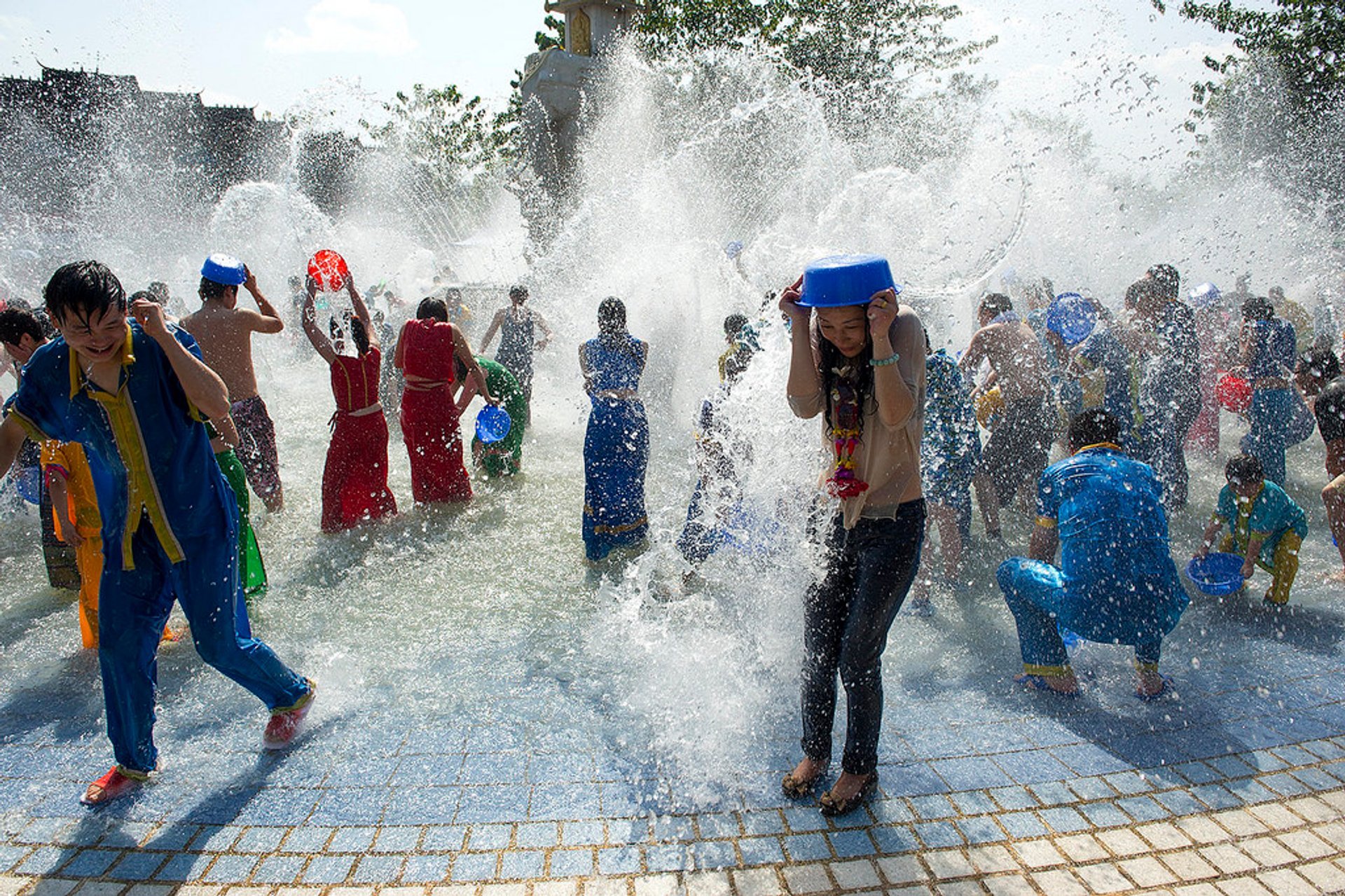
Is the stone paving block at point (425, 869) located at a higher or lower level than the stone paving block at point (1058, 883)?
lower

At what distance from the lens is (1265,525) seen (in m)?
4.52

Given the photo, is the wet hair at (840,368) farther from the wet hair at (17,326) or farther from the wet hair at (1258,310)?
the wet hair at (1258,310)

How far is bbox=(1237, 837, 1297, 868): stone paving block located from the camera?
2488 mm

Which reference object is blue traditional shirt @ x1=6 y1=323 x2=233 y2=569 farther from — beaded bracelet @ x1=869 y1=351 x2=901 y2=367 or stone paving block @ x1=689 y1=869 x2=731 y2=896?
beaded bracelet @ x1=869 y1=351 x2=901 y2=367

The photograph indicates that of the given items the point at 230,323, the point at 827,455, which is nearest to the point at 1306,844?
the point at 827,455

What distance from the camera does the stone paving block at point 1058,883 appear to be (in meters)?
2.37

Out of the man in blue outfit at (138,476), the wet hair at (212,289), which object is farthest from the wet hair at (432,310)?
the man in blue outfit at (138,476)

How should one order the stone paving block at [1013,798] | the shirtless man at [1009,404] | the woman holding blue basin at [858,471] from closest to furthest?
the woman holding blue basin at [858,471] → the stone paving block at [1013,798] → the shirtless man at [1009,404]

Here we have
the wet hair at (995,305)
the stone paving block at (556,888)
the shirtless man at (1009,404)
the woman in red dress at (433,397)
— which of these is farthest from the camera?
the woman in red dress at (433,397)

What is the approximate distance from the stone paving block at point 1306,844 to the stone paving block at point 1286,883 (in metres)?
0.13

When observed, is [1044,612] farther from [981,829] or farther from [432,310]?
[432,310]

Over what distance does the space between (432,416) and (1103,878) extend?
200 inches

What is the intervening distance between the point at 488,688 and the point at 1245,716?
314 cm

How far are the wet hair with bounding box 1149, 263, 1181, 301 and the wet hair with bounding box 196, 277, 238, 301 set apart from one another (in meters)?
5.94
